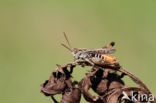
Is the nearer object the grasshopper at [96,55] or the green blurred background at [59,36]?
the grasshopper at [96,55]

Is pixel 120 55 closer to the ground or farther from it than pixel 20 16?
closer to the ground

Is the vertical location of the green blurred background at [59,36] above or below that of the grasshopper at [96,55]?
above

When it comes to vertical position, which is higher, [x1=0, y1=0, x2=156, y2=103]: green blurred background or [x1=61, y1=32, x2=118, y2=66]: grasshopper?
[x1=0, y1=0, x2=156, y2=103]: green blurred background

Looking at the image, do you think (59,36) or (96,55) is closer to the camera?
(96,55)

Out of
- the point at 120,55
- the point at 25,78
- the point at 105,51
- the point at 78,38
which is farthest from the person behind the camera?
the point at 78,38

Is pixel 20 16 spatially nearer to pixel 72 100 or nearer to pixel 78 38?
pixel 78 38

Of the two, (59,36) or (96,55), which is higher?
(59,36)

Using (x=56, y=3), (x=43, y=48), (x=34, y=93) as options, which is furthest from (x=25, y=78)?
(x=56, y=3)

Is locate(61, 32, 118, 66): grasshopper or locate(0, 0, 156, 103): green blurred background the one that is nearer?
locate(61, 32, 118, 66): grasshopper
